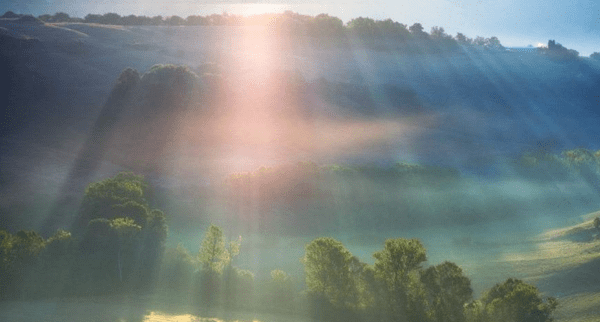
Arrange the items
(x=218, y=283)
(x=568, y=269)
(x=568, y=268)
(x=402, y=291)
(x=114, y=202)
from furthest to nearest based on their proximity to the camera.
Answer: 1. (x=114, y=202)
2. (x=568, y=268)
3. (x=568, y=269)
4. (x=218, y=283)
5. (x=402, y=291)

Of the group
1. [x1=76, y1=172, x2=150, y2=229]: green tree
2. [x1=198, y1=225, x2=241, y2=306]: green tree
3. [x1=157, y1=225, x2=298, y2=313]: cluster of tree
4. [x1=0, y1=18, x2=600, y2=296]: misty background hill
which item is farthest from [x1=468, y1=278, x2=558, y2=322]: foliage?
[x1=76, y1=172, x2=150, y2=229]: green tree

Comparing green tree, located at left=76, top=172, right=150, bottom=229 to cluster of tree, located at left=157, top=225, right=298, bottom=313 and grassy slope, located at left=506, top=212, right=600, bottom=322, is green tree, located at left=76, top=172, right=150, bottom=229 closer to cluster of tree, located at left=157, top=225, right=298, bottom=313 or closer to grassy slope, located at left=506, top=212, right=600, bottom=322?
cluster of tree, located at left=157, top=225, right=298, bottom=313

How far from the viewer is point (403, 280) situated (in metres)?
41.5

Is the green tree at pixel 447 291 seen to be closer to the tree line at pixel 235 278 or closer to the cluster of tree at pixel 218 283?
the tree line at pixel 235 278

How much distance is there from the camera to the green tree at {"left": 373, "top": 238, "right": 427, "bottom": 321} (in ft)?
134

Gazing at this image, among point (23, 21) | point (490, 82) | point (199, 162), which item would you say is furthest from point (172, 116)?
point (490, 82)

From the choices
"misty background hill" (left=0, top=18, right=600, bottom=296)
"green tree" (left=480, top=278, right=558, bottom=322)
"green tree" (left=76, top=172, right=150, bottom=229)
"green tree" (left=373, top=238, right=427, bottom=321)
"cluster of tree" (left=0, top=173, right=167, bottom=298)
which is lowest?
"green tree" (left=480, top=278, right=558, bottom=322)

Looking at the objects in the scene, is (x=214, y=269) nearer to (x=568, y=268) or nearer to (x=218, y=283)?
(x=218, y=283)

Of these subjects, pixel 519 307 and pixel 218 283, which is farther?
pixel 218 283

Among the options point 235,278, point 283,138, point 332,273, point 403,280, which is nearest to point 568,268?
point 403,280

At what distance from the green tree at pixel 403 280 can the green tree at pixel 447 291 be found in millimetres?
941

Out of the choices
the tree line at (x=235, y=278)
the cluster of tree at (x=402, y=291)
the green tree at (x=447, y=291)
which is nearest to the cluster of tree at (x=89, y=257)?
the tree line at (x=235, y=278)

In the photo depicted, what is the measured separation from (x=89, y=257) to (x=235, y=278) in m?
14.4

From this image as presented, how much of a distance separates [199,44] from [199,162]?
100362 millimetres
